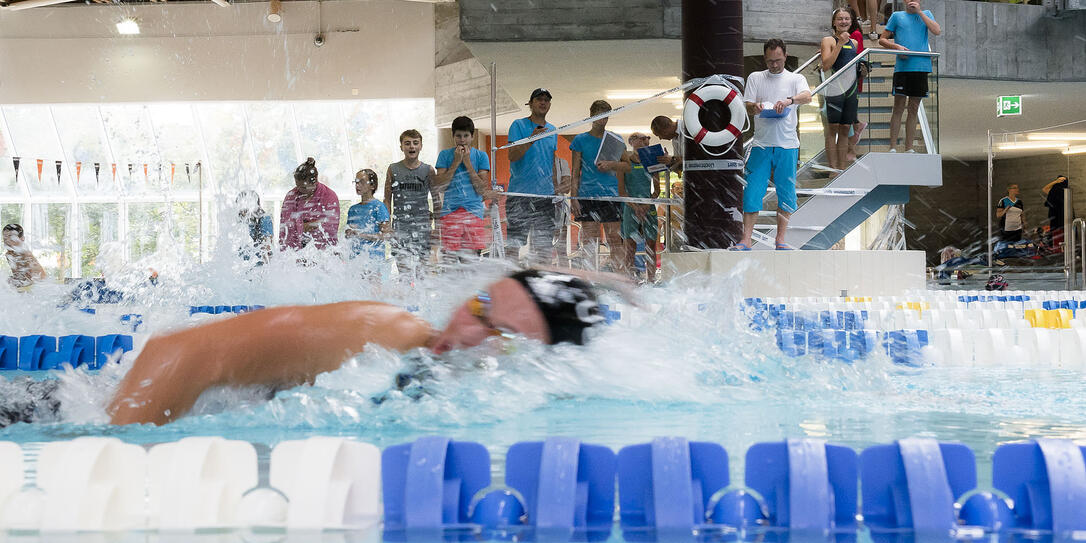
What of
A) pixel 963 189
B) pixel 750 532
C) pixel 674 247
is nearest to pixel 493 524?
pixel 750 532

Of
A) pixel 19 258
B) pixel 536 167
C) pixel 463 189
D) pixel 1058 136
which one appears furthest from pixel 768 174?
pixel 1058 136

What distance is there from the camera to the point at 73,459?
186 cm

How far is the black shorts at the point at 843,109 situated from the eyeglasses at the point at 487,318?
5429mm

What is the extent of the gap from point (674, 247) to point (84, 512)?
668cm

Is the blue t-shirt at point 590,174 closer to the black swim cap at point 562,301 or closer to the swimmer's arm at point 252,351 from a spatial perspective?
the black swim cap at point 562,301

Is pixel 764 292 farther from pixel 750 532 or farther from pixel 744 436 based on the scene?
pixel 750 532

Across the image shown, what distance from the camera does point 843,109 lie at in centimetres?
763

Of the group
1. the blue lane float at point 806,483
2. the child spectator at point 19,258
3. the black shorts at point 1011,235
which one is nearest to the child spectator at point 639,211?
the child spectator at point 19,258

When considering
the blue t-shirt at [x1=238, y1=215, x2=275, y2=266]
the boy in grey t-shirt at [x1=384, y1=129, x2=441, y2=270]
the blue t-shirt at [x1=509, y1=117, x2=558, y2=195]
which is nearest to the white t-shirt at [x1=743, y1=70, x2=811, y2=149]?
the blue t-shirt at [x1=509, y1=117, x2=558, y2=195]

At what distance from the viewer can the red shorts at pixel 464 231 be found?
22.5ft

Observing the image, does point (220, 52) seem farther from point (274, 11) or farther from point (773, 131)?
point (773, 131)

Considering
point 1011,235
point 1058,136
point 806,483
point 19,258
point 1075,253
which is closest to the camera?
point 806,483

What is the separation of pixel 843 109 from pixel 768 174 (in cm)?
105

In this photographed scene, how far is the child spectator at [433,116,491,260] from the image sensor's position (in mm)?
6828
